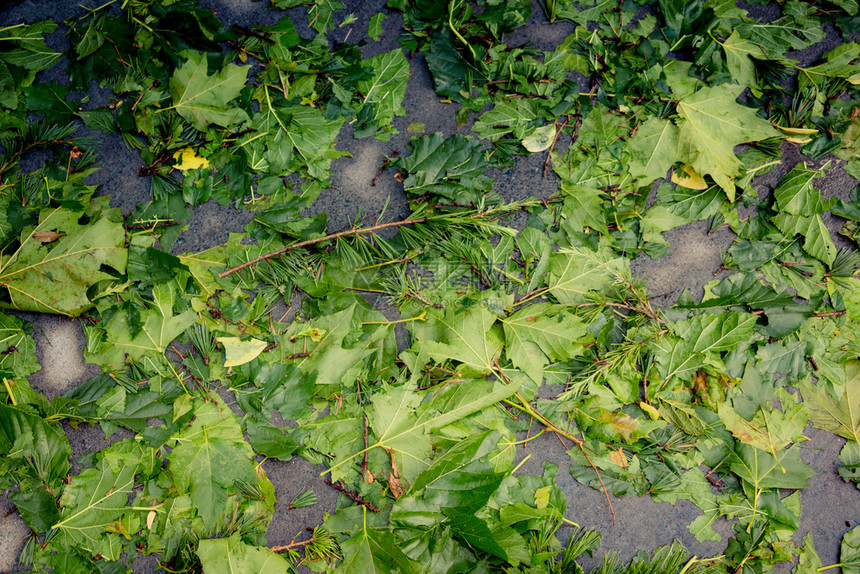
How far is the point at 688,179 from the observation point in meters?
2.04

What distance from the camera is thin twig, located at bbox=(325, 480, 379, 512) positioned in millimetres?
1907

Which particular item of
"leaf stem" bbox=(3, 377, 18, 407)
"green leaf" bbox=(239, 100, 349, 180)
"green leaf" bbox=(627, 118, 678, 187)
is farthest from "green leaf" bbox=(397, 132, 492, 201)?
"leaf stem" bbox=(3, 377, 18, 407)

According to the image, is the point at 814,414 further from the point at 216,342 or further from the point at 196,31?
the point at 196,31

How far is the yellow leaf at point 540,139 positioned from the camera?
2020 millimetres

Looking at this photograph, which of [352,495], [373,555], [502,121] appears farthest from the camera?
[502,121]

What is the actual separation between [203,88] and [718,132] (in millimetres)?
2159

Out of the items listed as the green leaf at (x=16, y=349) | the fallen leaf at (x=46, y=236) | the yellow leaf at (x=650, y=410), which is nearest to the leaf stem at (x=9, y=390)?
the green leaf at (x=16, y=349)

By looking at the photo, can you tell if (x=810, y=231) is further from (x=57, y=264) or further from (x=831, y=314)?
(x=57, y=264)

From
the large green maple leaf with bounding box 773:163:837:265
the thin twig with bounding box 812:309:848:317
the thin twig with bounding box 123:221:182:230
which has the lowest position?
the thin twig with bounding box 812:309:848:317

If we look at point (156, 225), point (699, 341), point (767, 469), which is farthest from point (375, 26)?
point (767, 469)

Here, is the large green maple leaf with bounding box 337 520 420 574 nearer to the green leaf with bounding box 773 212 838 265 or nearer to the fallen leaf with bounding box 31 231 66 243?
the fallen leaf with bounding box 31 231 66 243

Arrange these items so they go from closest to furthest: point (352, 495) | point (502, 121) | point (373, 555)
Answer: point (373, 555) → point (352, 495) → point (502, 121)

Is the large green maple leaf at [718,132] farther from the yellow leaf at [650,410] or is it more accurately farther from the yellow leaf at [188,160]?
the yellow leaf at [188,160]

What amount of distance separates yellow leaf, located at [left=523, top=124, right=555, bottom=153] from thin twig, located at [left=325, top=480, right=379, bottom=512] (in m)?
1.63
